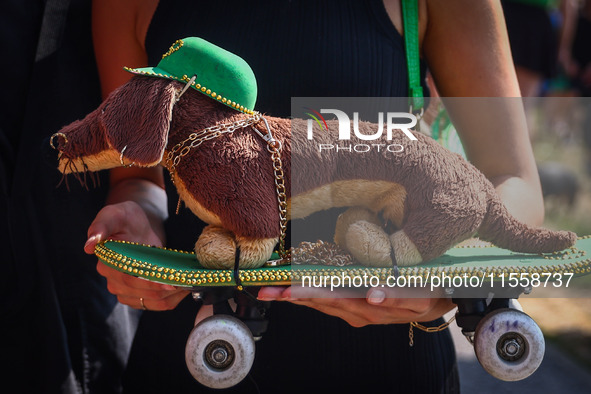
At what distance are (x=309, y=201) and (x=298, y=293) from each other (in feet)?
0.42

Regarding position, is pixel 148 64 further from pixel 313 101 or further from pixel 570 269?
pixel 570 269

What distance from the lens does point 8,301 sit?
3.79 feet

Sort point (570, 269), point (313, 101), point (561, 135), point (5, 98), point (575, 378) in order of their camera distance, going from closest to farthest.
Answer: point (570, 269), point (313, 101), point (5, 98), point (575, 378), point (561, 135)

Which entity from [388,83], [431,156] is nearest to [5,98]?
[388,83]

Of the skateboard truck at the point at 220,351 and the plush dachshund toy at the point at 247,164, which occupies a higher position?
the plush dachshund toy at the point at 247,164

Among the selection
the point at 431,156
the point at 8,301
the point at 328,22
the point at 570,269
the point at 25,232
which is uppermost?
the point at 328,22

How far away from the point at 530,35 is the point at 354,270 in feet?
8.40

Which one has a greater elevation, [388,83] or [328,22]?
[328,22]

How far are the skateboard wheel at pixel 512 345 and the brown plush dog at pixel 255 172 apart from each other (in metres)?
0.12

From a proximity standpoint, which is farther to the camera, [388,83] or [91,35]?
[91,35]

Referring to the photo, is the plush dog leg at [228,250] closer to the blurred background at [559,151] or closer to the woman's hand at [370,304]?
the woman's hand at [370,304]

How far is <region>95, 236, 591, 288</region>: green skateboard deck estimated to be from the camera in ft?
2.26

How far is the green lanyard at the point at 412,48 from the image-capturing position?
97cm

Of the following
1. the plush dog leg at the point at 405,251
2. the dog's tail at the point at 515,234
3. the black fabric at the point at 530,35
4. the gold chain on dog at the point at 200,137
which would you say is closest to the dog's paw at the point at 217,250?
the gold chain on dog at the point at 200,137
